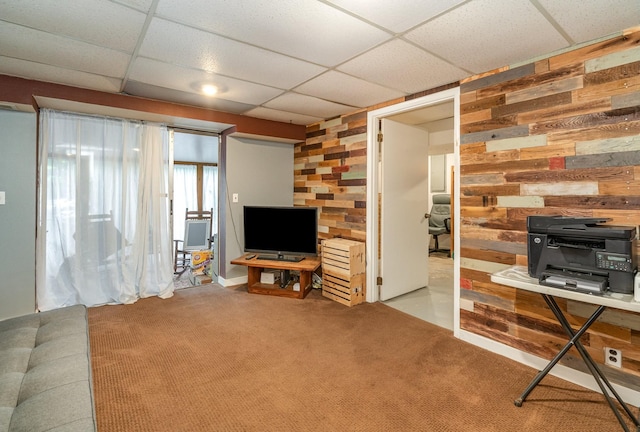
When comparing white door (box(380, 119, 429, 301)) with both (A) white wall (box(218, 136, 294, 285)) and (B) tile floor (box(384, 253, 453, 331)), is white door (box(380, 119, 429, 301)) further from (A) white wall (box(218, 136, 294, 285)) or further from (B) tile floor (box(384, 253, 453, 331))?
(A) white wall (box(218, 136, 294, 285))

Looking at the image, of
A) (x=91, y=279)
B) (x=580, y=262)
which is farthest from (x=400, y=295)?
(x=91, y=279)

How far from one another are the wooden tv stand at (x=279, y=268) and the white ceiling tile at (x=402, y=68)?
2.16m

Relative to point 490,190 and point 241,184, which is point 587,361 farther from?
point 241,184

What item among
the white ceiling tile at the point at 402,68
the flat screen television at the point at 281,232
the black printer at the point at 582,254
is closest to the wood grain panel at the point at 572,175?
the black printer at the point at 582,254

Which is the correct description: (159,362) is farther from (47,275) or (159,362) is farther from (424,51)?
(424,51)

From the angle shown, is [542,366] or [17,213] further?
[17,213]

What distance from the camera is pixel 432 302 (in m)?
3.76

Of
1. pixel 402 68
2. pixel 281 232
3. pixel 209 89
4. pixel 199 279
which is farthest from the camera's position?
pixel 199 279

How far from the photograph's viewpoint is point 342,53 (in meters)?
2.29

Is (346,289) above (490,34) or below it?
below

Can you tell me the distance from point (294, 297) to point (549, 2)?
11.1 ft

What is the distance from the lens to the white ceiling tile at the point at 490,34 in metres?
1.76

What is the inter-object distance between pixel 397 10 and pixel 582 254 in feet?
5.64

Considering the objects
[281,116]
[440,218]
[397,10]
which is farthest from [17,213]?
[440,218]
